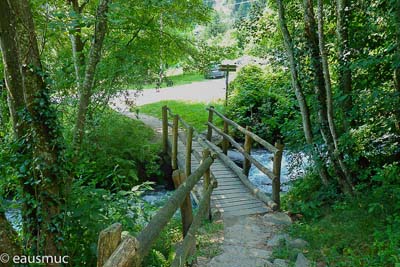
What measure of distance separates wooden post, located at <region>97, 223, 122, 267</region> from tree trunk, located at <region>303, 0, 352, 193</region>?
3.66 m

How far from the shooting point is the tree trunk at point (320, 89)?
4.56m

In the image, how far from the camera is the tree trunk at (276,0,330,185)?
4672mm

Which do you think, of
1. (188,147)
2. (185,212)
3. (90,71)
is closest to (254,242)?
(185,212)

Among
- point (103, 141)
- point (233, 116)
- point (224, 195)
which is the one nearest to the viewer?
point (224, 195)

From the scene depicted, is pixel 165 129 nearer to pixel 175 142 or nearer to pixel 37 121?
pixel 175 142

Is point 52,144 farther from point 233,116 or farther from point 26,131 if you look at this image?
point 233,116

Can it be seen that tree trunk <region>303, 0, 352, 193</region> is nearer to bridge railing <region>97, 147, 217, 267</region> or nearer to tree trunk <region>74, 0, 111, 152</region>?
bridge railing <region>97, 147, 217, 267</region>

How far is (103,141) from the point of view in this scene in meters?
8.09

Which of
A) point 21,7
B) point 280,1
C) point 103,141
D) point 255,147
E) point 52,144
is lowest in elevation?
point 255,147

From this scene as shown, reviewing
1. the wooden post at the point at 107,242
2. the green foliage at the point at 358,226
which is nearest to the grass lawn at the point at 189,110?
the green foliage at the point at 358,226

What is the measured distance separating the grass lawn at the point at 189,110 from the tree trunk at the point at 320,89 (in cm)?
654

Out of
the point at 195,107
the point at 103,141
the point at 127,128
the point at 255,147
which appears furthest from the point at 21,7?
the point at 195,107

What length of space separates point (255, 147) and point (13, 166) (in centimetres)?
844

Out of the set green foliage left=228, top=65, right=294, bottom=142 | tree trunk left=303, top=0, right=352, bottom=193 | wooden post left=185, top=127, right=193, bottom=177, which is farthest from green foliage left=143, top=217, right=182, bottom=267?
green foliage left=228, top=65, right=294, bottom=142
